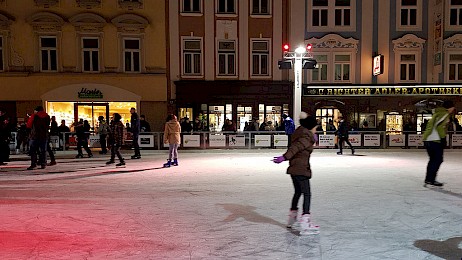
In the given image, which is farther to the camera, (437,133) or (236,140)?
(236,140)

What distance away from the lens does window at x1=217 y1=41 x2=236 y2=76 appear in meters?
23.9

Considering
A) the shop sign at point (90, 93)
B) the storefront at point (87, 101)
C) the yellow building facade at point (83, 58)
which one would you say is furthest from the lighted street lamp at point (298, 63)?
the shop sign at point (90, 93)

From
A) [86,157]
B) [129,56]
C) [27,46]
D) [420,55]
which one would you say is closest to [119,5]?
[129,56]

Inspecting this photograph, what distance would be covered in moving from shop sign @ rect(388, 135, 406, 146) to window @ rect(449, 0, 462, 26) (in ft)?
31.4

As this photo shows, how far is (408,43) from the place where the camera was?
2392 cm

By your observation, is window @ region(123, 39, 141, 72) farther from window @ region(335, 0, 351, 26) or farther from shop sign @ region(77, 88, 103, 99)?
window @ region(335, 0, 351, 26)

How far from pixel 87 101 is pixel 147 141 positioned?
6686mm

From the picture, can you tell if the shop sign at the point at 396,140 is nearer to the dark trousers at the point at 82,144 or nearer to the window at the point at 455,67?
the window at the point at 455,67

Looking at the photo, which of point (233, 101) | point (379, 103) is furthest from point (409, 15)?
point (233, 101)

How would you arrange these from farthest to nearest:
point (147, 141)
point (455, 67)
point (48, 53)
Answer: point (455, 67) → point (48, 53) → point (147, 141)

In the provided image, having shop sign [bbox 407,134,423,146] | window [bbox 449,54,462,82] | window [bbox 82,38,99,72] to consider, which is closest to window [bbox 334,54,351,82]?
window [bbox 449,54,462,82]

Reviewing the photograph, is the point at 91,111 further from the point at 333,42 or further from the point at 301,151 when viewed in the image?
the point at 301,151

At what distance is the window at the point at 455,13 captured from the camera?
23.4 meters

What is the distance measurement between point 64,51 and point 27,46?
198cm
